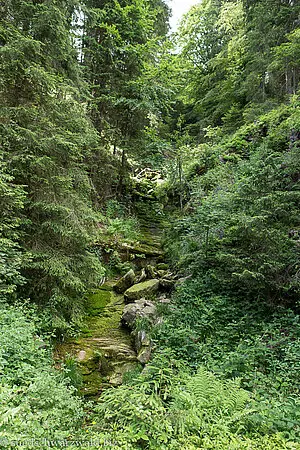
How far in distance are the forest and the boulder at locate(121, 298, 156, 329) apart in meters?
0.07

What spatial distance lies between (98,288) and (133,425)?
16.8 ft

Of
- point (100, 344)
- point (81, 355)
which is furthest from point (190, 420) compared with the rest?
point (100, 344)

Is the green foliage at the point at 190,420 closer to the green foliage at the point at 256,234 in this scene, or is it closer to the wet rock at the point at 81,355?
the wet rock at the point at 81,355

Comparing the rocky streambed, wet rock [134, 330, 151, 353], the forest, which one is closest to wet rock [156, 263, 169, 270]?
the forest

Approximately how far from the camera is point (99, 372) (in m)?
4.61

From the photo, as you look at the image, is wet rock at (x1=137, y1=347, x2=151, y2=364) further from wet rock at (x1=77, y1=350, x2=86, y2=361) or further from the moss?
wet rock at (x1=77, y1=350, x2=86, y2=361)

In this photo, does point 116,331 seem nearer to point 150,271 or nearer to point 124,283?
point 124,283

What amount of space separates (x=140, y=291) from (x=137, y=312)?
3.27ft

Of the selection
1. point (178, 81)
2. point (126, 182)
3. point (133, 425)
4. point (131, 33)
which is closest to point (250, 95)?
point (178, 81)

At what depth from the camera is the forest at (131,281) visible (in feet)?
8.66

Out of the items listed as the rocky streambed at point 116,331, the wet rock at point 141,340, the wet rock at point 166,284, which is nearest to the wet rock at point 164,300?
the rocky streambed at point 116,331

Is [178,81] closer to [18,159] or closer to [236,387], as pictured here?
[18,159]

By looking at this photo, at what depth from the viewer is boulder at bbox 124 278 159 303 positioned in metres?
6.84

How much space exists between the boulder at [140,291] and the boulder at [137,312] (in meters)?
0.49
